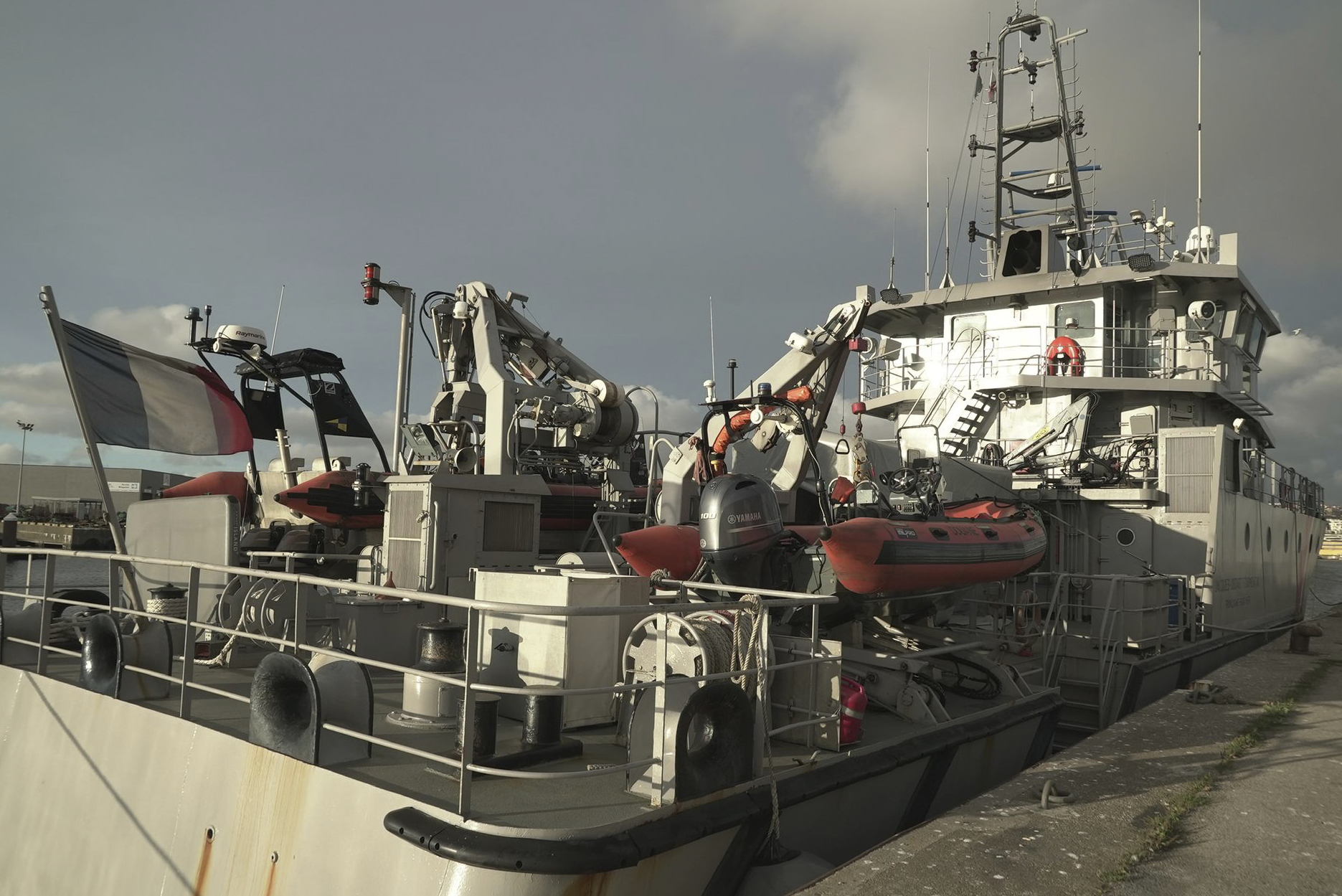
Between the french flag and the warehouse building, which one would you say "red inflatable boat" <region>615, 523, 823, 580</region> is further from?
the warehouse building

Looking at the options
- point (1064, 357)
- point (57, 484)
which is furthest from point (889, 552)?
point (57, 484)

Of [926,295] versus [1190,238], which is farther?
[1190,238]

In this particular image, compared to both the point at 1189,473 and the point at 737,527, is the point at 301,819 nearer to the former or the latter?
the point at 737,527

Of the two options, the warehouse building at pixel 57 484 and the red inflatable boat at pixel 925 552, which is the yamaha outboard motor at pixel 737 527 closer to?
the red inflatable boat at pixel 925 552

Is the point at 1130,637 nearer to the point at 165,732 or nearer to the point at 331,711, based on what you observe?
the point at 331,711

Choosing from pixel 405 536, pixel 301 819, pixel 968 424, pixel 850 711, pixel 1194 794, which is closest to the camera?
pixel 301 819

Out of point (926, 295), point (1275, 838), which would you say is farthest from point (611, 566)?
point (926, 295)

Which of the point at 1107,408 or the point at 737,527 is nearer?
the point at 737,527

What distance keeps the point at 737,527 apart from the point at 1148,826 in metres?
3.17

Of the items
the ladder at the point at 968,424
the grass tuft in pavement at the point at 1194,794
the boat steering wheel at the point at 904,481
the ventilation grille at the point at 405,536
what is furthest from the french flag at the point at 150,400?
the ladder at the point at 968,424

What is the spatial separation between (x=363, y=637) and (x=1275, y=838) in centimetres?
618

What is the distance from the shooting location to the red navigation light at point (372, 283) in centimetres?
1370

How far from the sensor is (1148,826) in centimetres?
454

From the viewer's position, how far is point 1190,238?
1838 centimetres
